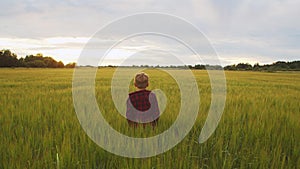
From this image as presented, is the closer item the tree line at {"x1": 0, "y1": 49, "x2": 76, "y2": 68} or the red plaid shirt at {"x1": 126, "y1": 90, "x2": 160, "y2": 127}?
the red plaid shirt at {"x1": 126, "y1": 90, "x2": 160, "y2": 127}

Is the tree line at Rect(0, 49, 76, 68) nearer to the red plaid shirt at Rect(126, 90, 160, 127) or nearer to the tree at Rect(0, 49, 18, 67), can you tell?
the tree at Rect(0, 49, 18, 67)

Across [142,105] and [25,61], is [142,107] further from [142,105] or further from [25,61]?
[25,61]

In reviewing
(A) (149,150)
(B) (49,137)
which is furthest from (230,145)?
(B) (49,137)

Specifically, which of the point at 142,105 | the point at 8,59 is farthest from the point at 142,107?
the point at 8,59

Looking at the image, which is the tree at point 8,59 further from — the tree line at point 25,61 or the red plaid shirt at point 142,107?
the red plaid shirt at point 142,107

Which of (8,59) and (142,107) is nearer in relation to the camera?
(142,107)

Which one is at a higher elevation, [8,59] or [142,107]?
[8,59]

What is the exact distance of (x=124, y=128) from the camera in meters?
2.79

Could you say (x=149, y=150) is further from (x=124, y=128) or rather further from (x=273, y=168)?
(x=273, y=168)

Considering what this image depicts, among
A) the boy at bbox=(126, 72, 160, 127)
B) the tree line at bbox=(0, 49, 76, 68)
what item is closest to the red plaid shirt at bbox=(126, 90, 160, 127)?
the boy at bbox=(126, 72, 160, 127)

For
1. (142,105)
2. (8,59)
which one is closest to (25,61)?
(8,59)

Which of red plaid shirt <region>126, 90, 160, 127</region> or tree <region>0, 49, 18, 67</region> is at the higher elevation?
tree <region>0, 49, 18, 67</region>

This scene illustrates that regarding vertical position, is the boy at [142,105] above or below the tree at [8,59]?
below

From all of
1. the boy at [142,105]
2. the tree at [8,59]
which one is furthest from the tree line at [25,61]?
the boy at [142,105]
